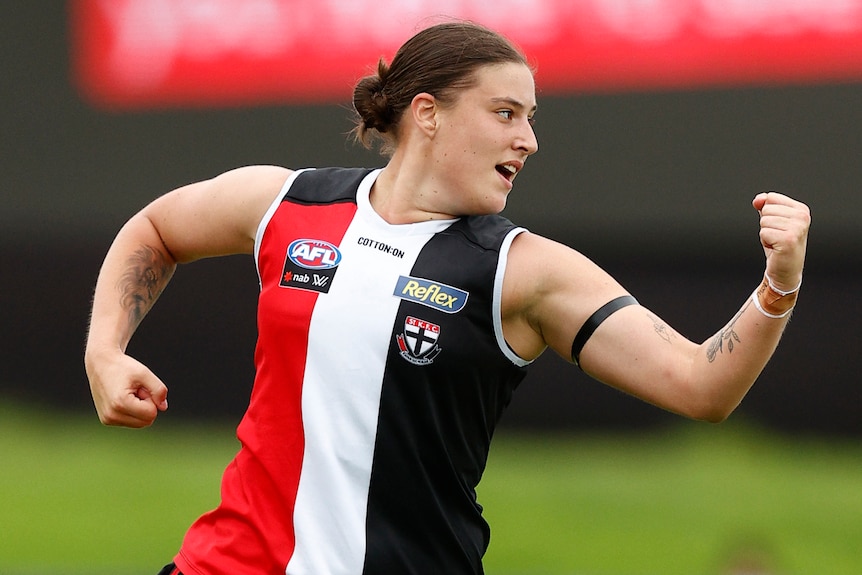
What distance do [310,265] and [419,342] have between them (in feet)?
1.26

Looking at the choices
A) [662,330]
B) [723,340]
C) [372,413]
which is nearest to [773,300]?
[723,340]

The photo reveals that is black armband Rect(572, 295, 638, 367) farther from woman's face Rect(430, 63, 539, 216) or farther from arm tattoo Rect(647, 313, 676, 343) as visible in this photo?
woman's face Rect(430, 63, 539, 216)

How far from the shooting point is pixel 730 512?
961 cm

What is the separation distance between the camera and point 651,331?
3539 mm

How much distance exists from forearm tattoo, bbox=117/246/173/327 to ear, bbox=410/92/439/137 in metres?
0.89

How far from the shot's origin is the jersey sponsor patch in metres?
3.69

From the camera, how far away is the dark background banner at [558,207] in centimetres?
913

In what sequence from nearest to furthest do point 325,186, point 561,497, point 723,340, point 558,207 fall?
1. point 723,340
2. point 325,186
3. point 558,207
4. point 561,497

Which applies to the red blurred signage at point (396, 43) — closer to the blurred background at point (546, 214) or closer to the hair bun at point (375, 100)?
the blurred background at point (546, 214)

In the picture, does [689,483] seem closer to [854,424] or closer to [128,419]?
[854,424]

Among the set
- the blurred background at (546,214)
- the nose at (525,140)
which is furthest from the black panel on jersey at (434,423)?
the blurred background at (546,214)

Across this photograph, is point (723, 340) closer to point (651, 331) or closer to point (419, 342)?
point (651, 331)

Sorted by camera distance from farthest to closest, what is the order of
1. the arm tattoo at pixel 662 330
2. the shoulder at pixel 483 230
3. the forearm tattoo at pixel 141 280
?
1. the forearm tattoo at pixel 141 280
2. the shoulder at pixel 483 230
3. the arm tattoo at pixel 662 330

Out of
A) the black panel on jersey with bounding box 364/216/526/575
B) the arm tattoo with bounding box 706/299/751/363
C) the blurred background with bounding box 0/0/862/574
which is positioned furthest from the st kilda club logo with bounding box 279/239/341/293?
the blurred background with bounding box 0/0/862/574
